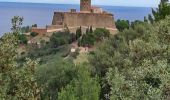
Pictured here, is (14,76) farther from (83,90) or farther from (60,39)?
(60,39)

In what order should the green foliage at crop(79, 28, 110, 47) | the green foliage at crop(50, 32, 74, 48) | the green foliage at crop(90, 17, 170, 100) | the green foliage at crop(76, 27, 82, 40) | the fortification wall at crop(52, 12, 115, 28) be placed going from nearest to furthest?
the green foliage at crop(90, 17, 170, 100), the green foliage at crop(79, 28, 110, 47), the green foliage at crop(50, 32, 74, 48), the green foliage at crop(76, 27, 82, 40), the fortification wall at crop(52, 12, 115, 28)

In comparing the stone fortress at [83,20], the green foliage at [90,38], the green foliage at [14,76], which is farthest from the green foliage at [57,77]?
the stone fortress at [83,20]

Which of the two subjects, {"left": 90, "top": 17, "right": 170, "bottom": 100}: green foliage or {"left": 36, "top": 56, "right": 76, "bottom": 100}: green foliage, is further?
Answer: {"left": 36, "top": 56, "right": 76, "bottom": 100}: green foliage

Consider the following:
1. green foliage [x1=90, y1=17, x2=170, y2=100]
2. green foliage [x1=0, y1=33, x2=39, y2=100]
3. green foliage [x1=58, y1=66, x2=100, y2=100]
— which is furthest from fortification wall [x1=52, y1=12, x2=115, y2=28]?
green foliage [x1=0, y1=33, x2=39, y2=100]

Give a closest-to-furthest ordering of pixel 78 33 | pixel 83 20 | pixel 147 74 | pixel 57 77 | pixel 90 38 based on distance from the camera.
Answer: pixel 147 74
pixel 57 77
pixel 90 38
pixel 78 33
pixel 83 20

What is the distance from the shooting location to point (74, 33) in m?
74.3

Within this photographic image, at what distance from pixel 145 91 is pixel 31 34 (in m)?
74.8

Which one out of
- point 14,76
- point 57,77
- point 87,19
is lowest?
point 87,19

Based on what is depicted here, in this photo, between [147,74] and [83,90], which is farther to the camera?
[83,90]

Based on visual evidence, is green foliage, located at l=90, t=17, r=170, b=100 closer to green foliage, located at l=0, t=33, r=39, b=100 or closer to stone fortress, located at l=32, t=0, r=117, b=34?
green foliage, located at l=0, t=33, r=39, b=100

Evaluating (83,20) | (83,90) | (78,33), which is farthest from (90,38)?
Result: (83,90)

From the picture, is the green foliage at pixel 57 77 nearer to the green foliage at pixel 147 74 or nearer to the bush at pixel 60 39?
the green foliage at pixel 147 74

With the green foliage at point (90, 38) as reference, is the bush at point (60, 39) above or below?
below

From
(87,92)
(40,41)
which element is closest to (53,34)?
(40,41)
